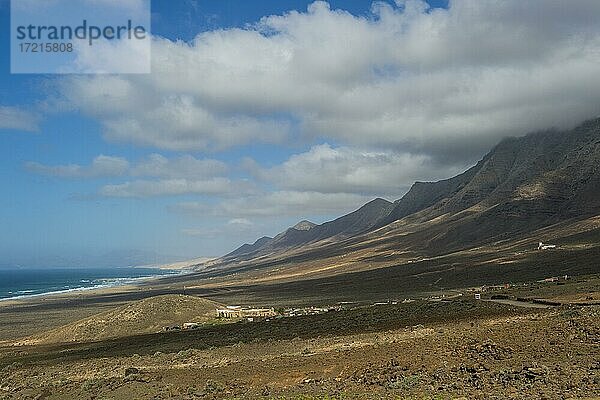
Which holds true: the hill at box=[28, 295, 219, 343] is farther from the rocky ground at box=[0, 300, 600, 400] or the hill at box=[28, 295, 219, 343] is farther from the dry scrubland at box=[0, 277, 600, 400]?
the rocky ground at box=[0, 300, 600, 400]

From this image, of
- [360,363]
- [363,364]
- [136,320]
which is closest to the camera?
[363,364]

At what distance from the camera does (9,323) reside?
311 ft

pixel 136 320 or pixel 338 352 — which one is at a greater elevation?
pixel 338 352

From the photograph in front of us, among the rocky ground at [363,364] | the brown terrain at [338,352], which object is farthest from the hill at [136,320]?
the rocky ground at [363,364]

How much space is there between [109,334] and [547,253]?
3470 inches

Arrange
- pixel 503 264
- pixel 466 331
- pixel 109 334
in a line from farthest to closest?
1. pixel 503 264
2. pixel 109 334
3. pixel 466 331

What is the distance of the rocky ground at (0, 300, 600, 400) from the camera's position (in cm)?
2020

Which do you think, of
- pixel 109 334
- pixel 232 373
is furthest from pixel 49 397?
pixel 109 334

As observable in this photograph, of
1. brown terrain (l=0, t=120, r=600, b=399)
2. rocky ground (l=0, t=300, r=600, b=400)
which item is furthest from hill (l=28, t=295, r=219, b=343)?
rocky ground (l=0, t=300, r=600, b=400)

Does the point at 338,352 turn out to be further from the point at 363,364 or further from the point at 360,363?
the point at 363,364

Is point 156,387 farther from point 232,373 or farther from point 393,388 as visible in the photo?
point 393,388

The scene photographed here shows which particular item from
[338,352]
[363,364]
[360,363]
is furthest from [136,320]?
[363,364]

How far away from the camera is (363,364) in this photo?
85.5ft

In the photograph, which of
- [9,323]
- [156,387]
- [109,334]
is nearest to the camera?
[156,387]
